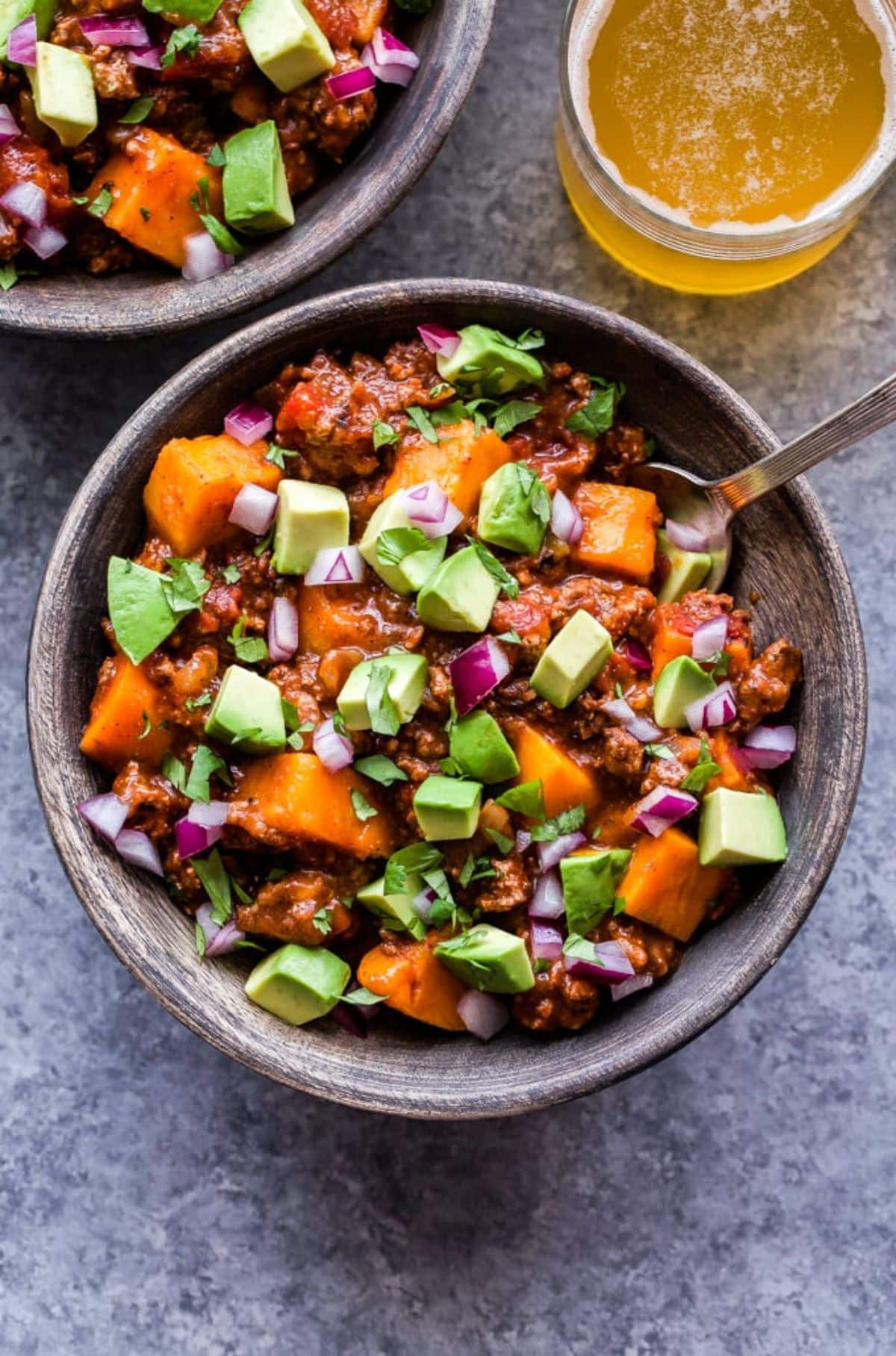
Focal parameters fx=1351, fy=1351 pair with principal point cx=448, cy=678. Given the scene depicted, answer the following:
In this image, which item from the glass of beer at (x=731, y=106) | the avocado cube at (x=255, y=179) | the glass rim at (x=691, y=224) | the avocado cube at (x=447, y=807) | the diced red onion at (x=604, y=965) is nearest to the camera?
the avocado cube at (x=447, y=807)

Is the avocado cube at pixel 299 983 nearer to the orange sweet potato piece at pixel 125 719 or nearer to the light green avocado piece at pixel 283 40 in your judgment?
the orange sweet potato piece at pixel 125 719

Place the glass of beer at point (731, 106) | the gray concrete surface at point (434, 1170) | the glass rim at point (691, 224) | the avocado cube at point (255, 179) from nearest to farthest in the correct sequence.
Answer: the avocado cube at point (255, 179)
the glass rim at point (691, 224)
the glass of beer at point (731, 106)
the gray concrete surface at point (434, 1170)

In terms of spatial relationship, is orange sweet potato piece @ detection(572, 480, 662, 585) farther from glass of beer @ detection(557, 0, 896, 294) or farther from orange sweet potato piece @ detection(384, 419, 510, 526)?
glass of beer @ detection(557, 0, 896, 294)

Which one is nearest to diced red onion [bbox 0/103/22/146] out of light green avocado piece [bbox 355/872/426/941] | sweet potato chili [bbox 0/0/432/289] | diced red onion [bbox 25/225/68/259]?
sweet potato chili [bbox 0/0/432/289]

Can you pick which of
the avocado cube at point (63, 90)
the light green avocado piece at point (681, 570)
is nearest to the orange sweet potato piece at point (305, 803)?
the light green avocado piece at point (681, 570)

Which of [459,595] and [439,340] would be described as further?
[439,340]

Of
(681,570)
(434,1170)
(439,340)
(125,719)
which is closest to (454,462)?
(439,340)

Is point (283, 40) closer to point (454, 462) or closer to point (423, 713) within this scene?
point (454, 462)
